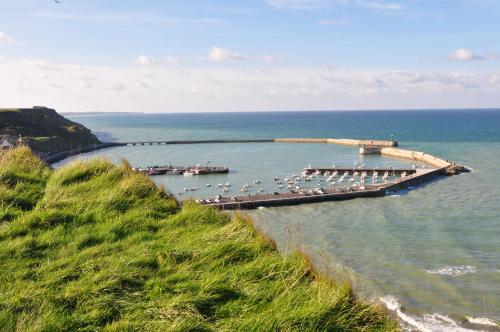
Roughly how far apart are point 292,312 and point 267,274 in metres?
1.16

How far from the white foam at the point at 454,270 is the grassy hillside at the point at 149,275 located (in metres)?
16.7

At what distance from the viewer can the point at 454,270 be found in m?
22.3

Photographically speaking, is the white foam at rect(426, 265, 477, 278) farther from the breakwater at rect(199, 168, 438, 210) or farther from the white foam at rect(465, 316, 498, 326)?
the breakwater at rect(199, 168, 438, 210)

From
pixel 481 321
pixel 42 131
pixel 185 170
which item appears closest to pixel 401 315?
pixel 481 321

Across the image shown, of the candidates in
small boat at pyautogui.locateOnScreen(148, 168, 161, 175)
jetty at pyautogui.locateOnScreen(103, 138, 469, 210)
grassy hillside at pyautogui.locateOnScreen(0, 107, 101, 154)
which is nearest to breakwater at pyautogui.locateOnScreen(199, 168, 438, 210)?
jetty at pyautogui.locateOnScreen(103, 138, 469, 210)

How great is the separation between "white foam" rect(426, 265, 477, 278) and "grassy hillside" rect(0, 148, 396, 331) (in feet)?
54.9

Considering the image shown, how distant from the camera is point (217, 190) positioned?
51562 mm

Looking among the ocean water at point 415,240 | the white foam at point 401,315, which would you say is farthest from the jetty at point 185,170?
the white foam at point 401,315

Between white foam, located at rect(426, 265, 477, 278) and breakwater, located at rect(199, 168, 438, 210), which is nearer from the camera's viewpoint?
white foam, located at rect(426, 265, 477, 278)

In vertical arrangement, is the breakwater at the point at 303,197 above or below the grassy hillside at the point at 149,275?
below

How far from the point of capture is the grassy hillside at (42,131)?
9000cm

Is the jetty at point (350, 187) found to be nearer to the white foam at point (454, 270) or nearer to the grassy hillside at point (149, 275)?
the white foam at point (454, 270)

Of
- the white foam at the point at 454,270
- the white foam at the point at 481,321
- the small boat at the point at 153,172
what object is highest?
the white foam at the point at 454,270

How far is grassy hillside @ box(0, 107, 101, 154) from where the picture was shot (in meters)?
90.0
